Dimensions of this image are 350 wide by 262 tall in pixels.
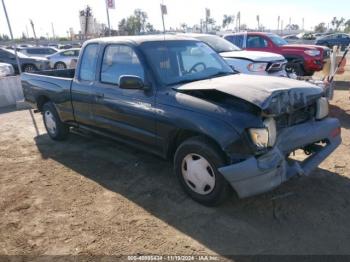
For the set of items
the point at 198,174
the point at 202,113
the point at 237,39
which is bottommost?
the point at 198,174

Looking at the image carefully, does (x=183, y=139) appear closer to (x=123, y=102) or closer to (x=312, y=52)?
(x=123, y=102)

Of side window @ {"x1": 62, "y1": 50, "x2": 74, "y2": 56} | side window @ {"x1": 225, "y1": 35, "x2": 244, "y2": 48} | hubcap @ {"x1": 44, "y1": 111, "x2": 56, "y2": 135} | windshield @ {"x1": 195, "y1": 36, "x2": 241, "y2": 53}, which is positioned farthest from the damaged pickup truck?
side window @ {"x1": 62, "y1": 50, "x2": 74, "y2": 56}

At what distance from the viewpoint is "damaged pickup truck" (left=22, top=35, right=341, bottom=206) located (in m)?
3.41

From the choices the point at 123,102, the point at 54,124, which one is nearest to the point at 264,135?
the point at 123,102

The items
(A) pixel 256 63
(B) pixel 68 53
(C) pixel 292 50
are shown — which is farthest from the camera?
(B) pixel 68 53

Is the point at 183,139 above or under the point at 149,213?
above

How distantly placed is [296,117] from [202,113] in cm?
117

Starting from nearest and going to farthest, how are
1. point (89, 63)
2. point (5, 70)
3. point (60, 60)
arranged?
point (89, 63) < point (5, 70) < point (60, 60)

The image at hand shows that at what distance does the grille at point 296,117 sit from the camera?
149 inches

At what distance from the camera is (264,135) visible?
341 centimetres

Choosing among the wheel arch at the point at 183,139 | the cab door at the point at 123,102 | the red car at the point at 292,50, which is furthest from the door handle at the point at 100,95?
the red car at the point at 292,50

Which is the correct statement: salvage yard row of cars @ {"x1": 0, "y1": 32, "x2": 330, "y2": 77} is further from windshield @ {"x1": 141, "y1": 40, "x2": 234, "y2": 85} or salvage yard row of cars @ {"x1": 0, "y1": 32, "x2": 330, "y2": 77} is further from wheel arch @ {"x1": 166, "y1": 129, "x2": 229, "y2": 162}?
wheel arch @ {"x1": 166, "y1": 129, "x2": 229, "y2": 162}

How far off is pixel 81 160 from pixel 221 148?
2911 mm

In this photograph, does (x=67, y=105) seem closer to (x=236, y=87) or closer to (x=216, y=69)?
(x=216, y=69)
